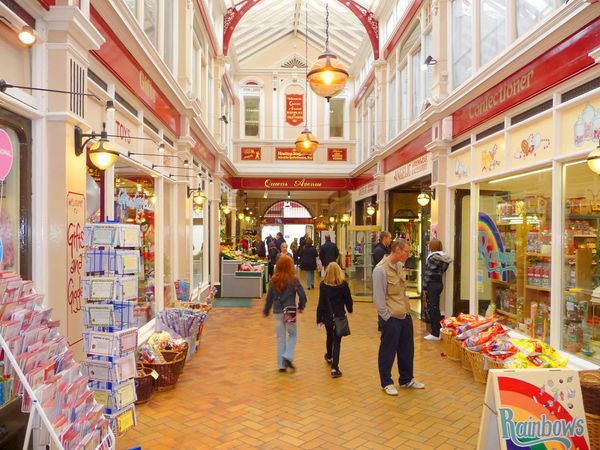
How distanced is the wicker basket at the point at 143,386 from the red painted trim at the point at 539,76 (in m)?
5.23

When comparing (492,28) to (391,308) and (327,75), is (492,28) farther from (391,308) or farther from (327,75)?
(391,308)

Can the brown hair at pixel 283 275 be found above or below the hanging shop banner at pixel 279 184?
below

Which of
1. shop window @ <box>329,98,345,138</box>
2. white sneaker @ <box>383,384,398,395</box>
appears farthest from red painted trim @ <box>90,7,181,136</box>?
shop window @ <box>329,98,345,138</box>

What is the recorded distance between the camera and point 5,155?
10.4ft

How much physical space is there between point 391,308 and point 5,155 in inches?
148

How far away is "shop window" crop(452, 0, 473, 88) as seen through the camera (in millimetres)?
7770

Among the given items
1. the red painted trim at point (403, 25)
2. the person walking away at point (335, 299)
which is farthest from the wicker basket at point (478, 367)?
the red painted trim at point (403, 25)

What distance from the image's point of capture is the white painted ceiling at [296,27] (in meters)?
16.3

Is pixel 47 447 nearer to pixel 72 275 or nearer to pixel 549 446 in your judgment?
pixel 72 275

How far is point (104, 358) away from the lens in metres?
3.71

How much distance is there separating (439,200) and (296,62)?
507 inches

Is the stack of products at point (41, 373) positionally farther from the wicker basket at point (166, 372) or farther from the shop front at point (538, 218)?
the shop front at point (538, 218)

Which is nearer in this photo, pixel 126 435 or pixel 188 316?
pixel 126 435

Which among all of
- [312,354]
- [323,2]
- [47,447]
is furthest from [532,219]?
[323,2]
